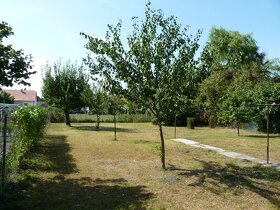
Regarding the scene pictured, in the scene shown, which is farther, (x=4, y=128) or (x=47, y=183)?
(x=47, y=183)

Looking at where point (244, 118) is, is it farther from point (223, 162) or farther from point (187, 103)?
point (187, 103)

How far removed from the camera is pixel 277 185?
26.7 ft

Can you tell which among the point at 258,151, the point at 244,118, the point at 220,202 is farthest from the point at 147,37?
the point at 244,118

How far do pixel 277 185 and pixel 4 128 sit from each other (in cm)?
625

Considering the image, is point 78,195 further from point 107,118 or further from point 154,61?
point 107,118

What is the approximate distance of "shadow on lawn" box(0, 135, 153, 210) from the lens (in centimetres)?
686

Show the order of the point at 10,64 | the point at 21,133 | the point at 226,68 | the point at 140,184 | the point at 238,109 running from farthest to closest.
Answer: the point at 226,68
the point at 238,109
the point at 21,133
the point at 140,184
the point at 10,64

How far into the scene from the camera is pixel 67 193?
25.6 feet

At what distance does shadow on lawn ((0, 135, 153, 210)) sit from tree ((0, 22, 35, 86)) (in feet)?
8.05

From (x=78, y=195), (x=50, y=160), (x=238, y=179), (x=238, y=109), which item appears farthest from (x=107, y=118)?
(x=78, y=195)

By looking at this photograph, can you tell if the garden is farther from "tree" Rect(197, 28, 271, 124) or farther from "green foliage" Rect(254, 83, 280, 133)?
"green foliage" Rect(254, 83, 280, 133)

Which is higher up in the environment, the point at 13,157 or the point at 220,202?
the point at 13,157

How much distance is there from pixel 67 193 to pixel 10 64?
327 centimetres

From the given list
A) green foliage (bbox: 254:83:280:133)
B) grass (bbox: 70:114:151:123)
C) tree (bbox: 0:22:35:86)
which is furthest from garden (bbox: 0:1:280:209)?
grass (bbox: 70:114:151:123)
